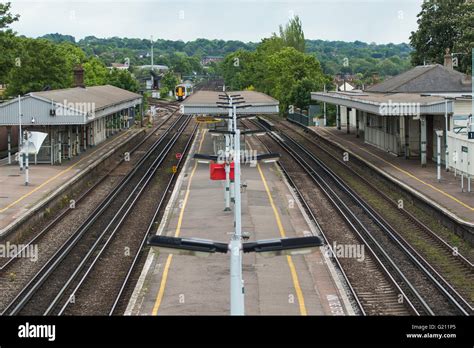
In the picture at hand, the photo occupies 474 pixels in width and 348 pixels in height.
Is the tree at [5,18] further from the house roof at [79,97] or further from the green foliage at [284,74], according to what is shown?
the green foliage at [284,74]

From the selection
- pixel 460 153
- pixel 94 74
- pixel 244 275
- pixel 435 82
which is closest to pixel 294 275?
pixel 244 275

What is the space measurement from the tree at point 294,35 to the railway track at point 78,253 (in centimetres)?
8122

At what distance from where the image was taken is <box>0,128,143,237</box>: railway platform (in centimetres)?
2811

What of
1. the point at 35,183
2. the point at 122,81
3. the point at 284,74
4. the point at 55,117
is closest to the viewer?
the point at 35,183

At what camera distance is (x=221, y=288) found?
18.4 metres

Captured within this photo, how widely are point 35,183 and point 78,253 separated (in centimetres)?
1330

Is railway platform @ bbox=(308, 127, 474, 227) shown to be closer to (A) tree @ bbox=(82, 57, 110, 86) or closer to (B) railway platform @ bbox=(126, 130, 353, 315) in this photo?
(B) railway platform @ bbox=(126, 130, 353, 315)

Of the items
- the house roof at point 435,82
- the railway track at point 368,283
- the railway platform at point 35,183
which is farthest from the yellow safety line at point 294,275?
the house roof at point 435,82

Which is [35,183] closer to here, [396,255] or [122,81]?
[396,255]

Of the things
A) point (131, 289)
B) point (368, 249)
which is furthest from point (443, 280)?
point (131, 289)

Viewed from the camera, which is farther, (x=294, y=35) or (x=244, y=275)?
(x=294, y=35)

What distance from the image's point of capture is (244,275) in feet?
64.1
